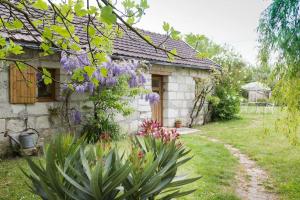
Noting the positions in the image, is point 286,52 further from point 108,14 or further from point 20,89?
point 20,89

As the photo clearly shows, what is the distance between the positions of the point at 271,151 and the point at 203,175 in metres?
3.29

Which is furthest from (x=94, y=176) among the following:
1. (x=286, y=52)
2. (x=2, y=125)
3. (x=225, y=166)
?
(x=2, y=125)

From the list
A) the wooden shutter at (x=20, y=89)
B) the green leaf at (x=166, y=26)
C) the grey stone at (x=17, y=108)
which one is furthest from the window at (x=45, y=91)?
the green leaf at (x=166, y=26)

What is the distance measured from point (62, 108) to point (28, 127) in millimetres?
1014

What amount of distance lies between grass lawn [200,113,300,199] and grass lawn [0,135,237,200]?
762 millimetres

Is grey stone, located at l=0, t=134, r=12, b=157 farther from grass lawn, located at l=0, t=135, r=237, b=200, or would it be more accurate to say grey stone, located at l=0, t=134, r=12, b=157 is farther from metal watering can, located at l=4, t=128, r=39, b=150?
grass lawn, located at l=0, t=135, r=237, b=200

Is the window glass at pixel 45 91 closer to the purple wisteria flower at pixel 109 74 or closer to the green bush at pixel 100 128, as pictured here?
the purple wisteria flower at pixel 109 74

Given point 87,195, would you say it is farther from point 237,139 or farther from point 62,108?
point 237,139

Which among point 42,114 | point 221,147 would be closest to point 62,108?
Answer: point 42,114

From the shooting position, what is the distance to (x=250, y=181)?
5910 mm

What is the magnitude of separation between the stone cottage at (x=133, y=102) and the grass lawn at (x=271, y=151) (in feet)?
5.54

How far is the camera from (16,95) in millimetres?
7141

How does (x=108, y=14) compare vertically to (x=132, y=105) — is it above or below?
above

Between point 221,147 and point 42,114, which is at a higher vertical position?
point 42,114
